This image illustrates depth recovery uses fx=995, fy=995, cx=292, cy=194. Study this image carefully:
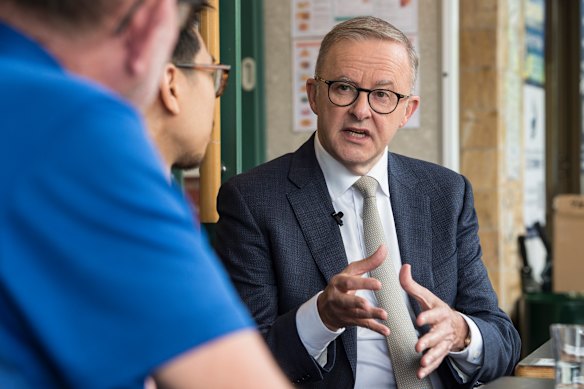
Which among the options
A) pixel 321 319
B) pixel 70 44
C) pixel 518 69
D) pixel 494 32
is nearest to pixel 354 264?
pixel 321 319

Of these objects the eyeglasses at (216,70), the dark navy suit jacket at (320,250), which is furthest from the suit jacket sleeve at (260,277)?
the eyeglasses at (216,70)

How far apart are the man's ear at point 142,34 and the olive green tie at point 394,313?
5.14 ft

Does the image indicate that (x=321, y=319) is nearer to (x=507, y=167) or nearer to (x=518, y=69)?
(x=507, y=167)

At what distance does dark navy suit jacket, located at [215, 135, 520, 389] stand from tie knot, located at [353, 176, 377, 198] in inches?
2.6

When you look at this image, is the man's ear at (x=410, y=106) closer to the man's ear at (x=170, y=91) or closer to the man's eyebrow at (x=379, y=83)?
the man's eyebrow at (x=379, y=83)

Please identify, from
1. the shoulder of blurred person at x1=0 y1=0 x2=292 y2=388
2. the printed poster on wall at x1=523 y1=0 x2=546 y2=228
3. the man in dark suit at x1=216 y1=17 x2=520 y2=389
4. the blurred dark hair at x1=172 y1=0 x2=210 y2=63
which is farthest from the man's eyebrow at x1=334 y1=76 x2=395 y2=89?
the printed poster on wall at x1=523 y1=0 x2=546 y2=228

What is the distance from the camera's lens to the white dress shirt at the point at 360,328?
2.24m

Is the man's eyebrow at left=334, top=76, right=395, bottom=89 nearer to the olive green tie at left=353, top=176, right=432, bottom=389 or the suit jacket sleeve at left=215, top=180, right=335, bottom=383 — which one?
the olive green tie at left=353, top=176, right=432, bottom=389

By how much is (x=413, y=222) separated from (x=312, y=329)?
465 millimetres

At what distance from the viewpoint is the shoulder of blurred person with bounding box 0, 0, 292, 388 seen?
712 millimetres

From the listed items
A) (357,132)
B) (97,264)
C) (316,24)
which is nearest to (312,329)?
(357,132)

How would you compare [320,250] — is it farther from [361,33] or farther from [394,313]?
[361,33]

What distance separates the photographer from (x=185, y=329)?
0.73 metres

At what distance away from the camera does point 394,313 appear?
7.75ft
